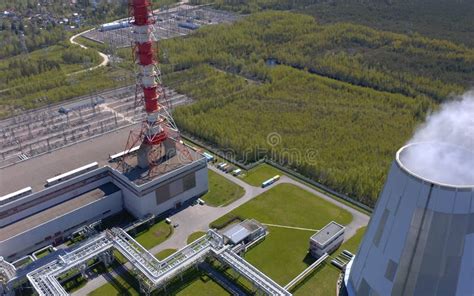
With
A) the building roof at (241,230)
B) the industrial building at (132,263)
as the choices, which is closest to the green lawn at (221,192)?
the building roof at (241,230)

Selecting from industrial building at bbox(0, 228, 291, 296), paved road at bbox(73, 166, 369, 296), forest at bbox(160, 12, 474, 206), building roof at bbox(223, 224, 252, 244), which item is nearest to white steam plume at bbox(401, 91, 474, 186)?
industrial building at bbox(0, 228, 291, 296)

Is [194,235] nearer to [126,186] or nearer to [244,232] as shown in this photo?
[244,232]

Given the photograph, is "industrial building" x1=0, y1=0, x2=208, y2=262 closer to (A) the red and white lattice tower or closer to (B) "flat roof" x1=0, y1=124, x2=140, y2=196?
(A) the red and white lattice tower

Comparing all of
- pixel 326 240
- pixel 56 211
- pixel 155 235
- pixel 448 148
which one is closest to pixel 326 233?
pixel 326 240

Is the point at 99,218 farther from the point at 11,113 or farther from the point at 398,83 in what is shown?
the point at 398,83

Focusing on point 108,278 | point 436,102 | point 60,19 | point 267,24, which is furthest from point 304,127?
point 60,19

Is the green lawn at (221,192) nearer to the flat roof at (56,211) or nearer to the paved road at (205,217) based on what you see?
the paved road at (205,217)
